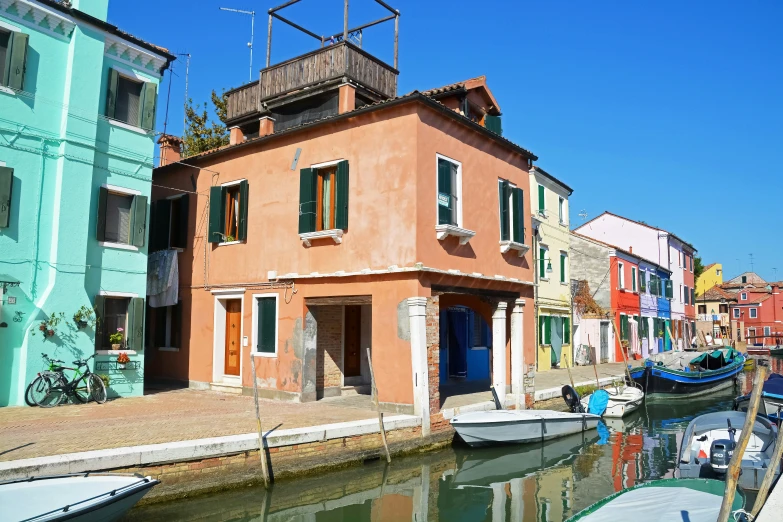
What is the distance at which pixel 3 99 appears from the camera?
12.1 meters

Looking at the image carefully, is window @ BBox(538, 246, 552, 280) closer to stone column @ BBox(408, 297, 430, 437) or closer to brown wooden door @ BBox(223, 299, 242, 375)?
brown wooden door @ BBox(223, 299, 242, 375)

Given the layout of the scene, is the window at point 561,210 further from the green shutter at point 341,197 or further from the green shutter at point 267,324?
the green shutter at point 267,324

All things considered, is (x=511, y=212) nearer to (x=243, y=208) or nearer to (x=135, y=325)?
(x=243, y=208)

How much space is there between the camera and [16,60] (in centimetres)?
1221

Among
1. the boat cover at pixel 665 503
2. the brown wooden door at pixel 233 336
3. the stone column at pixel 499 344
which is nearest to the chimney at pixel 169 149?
the brown wooden door at pixel 233 336

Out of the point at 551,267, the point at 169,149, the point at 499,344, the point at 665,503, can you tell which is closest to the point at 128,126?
the point at 169,149

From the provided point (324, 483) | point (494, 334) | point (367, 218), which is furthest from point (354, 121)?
point (324, 483)

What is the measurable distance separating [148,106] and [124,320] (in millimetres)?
5389

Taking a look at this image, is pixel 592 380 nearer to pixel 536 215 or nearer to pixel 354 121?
pixel 536 215

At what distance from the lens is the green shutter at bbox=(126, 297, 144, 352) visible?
14219 mm

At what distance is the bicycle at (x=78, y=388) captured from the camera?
12.2 metres

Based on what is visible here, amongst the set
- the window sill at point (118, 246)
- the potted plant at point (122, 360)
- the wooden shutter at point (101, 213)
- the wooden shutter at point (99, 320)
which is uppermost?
the wooden shutter at point (101, 213)

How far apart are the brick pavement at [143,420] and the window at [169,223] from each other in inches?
196

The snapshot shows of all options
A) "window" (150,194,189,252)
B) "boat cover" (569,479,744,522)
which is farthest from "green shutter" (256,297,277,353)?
"boat cover" (569,479,744,522)
